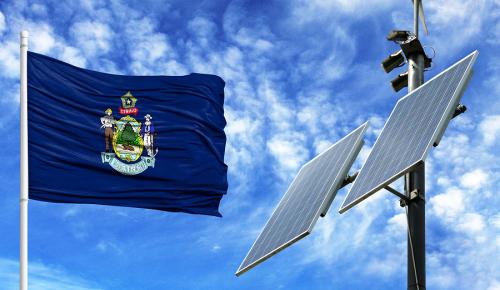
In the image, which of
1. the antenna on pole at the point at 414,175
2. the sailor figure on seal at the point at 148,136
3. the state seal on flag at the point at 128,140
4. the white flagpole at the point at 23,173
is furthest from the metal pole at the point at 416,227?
the sailor figure on seal at the point at 148,136

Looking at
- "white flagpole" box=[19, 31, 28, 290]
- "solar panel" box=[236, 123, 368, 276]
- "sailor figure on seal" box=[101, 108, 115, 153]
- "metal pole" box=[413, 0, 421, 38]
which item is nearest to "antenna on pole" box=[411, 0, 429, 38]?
"metal pole" box=[413, 0, 421, 38]

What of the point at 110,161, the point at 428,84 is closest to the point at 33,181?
the point at 110,161

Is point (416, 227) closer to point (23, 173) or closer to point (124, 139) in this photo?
point (23, 173)

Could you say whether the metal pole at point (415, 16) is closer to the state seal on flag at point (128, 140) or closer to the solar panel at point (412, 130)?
the solar panel at point (412, 130)

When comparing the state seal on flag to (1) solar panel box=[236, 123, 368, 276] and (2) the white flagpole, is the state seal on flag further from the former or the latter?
(1) solar panel box=[236, 123, 368, 276]

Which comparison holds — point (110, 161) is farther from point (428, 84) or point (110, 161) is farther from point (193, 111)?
point (428, 84)

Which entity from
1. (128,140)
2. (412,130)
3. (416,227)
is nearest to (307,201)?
(412,130)
